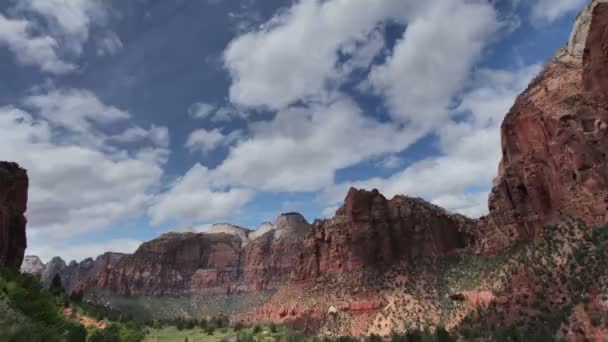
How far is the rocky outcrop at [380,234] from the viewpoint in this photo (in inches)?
3258

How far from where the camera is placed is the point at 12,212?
64.3 metres

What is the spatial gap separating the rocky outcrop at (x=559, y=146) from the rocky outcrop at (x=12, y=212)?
63.6m

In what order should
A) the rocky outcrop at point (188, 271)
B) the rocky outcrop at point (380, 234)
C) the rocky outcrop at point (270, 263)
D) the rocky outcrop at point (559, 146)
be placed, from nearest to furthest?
the rocky outcrop at point (559, 146) → the rocky outcrop at point (380, 234) → the rocky outcrop at point (188, 271) → the rocky outcrop at point (270, 263)

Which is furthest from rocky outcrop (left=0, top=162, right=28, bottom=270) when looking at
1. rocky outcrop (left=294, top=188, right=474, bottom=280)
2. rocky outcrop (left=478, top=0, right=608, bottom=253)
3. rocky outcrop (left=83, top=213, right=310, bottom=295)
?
rocky outcrop (left=83, top=213, right=310, bottom=295)

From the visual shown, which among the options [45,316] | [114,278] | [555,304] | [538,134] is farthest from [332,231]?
[114,278]

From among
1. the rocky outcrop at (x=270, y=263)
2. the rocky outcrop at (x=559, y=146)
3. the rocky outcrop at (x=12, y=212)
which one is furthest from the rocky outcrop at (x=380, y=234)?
the rocky outcrop at (x=270, y=263)

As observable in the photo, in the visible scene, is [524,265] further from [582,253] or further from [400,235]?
[400,235]

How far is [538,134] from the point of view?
5162 centimetres

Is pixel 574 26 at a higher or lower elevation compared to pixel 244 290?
higher

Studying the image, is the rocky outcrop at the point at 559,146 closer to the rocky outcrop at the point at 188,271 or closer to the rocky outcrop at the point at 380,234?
the rocky outcrop at the point at 380,234

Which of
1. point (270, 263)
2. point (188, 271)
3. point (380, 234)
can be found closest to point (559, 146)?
point (380, 234)

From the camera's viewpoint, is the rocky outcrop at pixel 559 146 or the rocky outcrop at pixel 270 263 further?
the rocky outcrop at pixel 270 263

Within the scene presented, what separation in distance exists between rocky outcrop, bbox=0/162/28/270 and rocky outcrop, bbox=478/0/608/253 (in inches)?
2506

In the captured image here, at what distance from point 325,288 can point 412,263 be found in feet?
53.7
